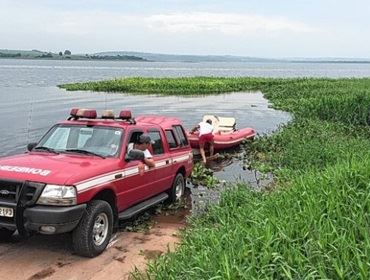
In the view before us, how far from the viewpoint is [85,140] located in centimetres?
820

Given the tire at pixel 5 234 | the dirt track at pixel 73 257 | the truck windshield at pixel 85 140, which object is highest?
the truck windshield at pixel 85 140

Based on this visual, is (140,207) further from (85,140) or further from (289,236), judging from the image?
(289,236)

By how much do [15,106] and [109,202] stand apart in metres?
30.4

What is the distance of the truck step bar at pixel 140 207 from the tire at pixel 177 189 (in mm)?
342

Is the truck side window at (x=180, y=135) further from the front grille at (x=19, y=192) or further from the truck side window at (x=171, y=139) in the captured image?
the front grille at (x=19, y=192)

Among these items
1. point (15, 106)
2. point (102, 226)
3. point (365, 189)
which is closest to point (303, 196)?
point (365, 189)

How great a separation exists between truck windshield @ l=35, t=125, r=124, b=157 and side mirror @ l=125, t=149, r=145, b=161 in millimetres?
189

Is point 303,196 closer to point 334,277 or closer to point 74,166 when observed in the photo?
point 334,277

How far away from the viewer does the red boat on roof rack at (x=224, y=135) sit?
17.0 meters

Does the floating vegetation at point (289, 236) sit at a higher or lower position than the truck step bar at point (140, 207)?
higher

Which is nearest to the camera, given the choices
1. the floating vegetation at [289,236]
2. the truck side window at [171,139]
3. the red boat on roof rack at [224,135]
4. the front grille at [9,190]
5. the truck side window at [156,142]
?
the floating vegetation at [289,236]

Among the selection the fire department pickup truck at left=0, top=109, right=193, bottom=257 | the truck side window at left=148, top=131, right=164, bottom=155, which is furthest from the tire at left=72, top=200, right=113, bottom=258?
the truck side window at left=148, top=131, right=164, bottom=155

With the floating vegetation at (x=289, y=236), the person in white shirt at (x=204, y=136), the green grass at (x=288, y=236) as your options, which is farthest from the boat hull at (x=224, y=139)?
the floating vegetation at (x=289, y=236)

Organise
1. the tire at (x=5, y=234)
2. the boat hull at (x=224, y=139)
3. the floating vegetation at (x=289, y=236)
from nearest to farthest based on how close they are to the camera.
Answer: the floating vegetation at (x=289, y=236) → the tire at (x=5, y=234) → the boat hull at (x=224, y=139)
